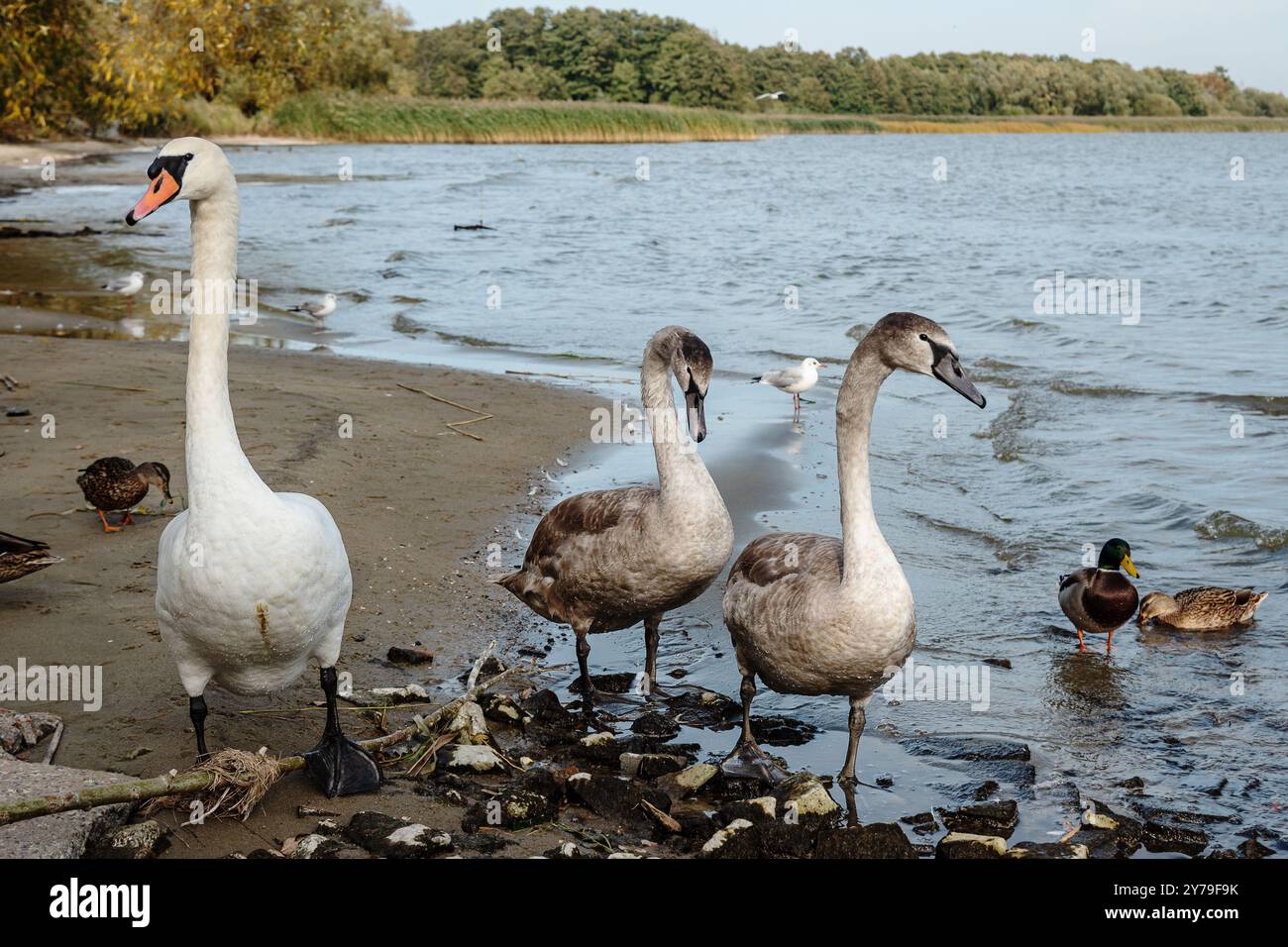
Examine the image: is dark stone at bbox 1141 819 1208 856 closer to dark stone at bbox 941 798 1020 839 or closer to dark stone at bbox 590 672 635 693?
dark stone at bbox 941 798 1020 839

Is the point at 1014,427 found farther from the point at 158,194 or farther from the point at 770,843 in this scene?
the point at 158,194

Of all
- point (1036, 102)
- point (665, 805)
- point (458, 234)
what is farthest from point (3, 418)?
point (1036, 102)

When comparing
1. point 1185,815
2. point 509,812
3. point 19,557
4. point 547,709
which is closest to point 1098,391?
point 1185,815

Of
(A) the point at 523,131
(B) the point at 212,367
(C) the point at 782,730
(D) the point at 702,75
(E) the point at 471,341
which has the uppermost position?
(D) the point at 702,75

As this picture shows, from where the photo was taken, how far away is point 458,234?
27.3 meters

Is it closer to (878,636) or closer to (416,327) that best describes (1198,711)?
(878,636)

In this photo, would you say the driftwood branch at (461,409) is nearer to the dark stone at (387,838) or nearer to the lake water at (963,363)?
the lake water at (963,363)

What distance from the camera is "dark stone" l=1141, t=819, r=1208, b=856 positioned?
4.36 meters

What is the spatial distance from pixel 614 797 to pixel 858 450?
1.84 m

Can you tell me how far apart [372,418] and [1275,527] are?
7.11 metres

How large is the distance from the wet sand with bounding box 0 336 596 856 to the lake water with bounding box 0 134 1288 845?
60cm

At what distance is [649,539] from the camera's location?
5.46m
